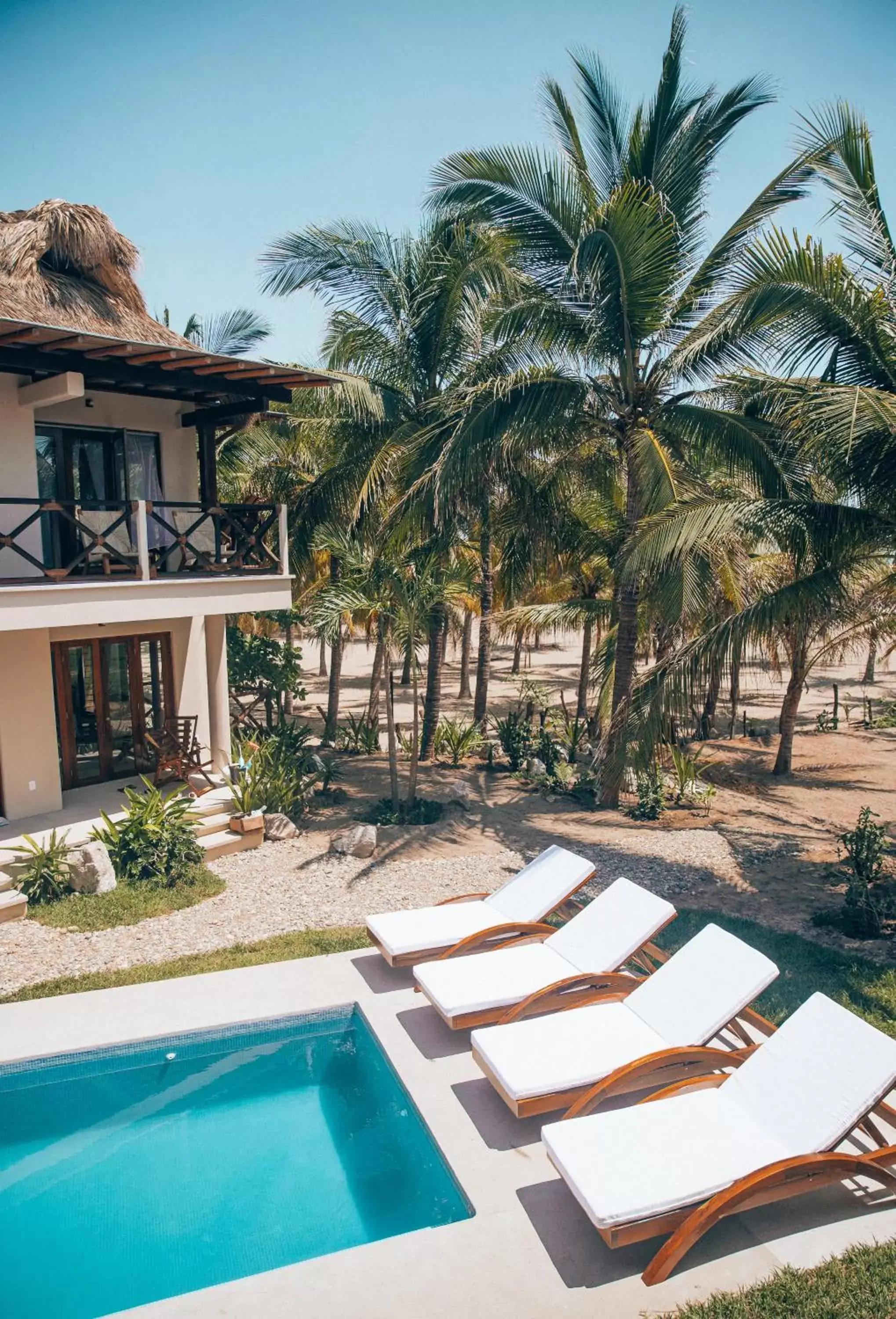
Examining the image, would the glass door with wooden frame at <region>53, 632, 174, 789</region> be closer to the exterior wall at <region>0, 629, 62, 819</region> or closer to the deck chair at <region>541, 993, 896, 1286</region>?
the exterior wall at <region>0, 629, 62, 819</region>

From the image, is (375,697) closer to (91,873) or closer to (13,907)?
(91,873)

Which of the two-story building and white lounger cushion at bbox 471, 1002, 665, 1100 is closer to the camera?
white lounger cushion at bbox 471, 1002, 665, 1100

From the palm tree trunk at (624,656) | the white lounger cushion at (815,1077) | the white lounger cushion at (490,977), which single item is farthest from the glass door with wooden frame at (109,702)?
the white lounger cushion at (815,1077)

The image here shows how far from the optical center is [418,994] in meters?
7.08

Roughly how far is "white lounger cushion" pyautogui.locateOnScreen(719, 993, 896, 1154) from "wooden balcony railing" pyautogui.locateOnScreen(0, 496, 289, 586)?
856 cm

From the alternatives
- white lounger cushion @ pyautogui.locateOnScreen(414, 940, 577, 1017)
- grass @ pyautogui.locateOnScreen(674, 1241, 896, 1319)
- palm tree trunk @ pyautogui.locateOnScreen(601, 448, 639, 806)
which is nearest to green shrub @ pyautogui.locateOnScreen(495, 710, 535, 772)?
palm tree trunk @ pyautogui.locateOnScreen(601, 448, 639, 806)

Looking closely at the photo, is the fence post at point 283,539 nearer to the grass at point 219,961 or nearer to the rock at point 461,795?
the rock at point 461,795

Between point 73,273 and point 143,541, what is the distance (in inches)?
190

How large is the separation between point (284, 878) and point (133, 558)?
4552mm

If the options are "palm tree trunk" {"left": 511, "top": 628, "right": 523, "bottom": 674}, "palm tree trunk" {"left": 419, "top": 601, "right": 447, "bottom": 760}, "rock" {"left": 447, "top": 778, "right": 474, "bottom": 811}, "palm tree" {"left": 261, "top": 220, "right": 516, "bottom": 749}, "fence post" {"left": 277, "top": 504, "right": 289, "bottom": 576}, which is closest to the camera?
"fence post" {"left": 277, "top": 504, "right": 289, "bottom": 576}

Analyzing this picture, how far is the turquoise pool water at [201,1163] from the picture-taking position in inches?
184

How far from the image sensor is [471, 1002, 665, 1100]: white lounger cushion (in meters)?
5.25

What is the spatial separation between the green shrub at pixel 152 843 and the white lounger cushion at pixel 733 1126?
616cm

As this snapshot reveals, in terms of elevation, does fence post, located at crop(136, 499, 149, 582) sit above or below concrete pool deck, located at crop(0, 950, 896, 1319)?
above
